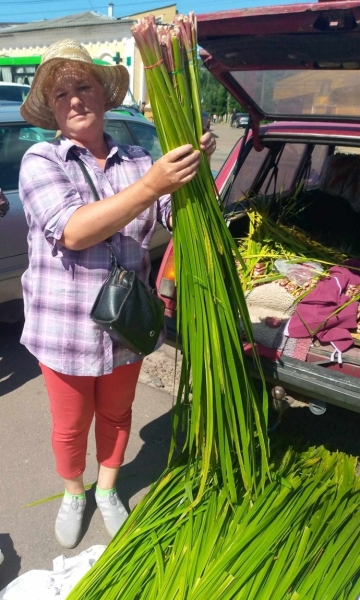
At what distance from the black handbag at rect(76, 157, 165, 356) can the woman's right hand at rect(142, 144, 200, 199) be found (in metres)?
0.33

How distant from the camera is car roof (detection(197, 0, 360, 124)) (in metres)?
1.76

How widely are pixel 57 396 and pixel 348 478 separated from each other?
127 centimetres

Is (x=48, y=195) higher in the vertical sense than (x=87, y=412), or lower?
higher

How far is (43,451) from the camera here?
9.31ft

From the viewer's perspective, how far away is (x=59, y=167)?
1777mm

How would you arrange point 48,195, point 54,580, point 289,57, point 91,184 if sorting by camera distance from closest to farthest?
point 48,195
point 91,184
point 54,580
point 289,57

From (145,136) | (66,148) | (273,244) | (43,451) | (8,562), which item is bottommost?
(43,451)

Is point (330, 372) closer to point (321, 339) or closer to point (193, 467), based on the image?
point (321, 339)

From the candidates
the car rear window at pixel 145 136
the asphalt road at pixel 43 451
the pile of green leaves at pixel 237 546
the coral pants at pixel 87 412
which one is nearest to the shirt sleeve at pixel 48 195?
the coral pants at pixel 87 412

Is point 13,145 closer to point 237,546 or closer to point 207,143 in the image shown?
point 207,143

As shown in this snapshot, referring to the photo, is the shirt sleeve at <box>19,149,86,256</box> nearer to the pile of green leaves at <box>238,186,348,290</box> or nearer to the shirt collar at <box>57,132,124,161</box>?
the shirt collar at <box>57,132,124,161</box>

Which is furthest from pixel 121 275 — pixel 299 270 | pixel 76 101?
pixel 299 270

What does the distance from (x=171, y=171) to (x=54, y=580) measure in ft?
5.06

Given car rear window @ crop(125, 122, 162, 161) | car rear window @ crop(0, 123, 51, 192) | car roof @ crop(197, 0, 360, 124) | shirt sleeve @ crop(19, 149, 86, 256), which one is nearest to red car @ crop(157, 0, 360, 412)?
car roof @ crop(197, 0, 360, 124)
